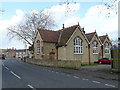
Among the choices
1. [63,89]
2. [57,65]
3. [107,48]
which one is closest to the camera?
[63,89]

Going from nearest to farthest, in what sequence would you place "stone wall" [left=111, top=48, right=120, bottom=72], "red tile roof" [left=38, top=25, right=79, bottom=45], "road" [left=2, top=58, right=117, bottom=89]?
"road" [left=2, top=58, right=117, bottom=89], "stone wall" [left=111, top=48, right=120, bottom=72], "red tile roof" [left=38, top=25, right=79, bottom=45]

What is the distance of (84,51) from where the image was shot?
39.1 metres

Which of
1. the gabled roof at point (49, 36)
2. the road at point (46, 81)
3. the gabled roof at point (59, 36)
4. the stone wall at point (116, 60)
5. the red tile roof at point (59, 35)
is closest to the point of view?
the road at point (46, 81)

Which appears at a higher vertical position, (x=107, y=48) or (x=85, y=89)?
(x=107, y=48)

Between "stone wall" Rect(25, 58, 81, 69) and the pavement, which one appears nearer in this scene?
the pavement

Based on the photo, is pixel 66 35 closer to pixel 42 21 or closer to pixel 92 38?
pixel 92 38

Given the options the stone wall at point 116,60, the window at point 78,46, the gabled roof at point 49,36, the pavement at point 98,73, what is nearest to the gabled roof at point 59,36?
the gabled roof at point 49,36

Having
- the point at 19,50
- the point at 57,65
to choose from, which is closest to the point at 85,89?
the point at 57,65

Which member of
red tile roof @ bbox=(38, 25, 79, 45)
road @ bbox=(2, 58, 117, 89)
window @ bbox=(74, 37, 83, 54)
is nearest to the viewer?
road @ bbox=(2, 58, 117, 89)

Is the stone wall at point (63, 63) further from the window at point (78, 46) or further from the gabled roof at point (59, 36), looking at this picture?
the window at point (78, 46)

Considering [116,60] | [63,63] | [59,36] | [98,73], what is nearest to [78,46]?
[59,36]

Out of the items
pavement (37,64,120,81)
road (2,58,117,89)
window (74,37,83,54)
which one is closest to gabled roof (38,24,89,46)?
window (74,37,83,54)

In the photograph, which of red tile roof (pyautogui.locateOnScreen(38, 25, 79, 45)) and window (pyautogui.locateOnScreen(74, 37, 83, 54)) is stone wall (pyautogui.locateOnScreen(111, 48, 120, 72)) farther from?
window (pyautogui.locateOnScreen(74, 37, 83, 54))

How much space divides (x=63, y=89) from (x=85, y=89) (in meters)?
1.17
